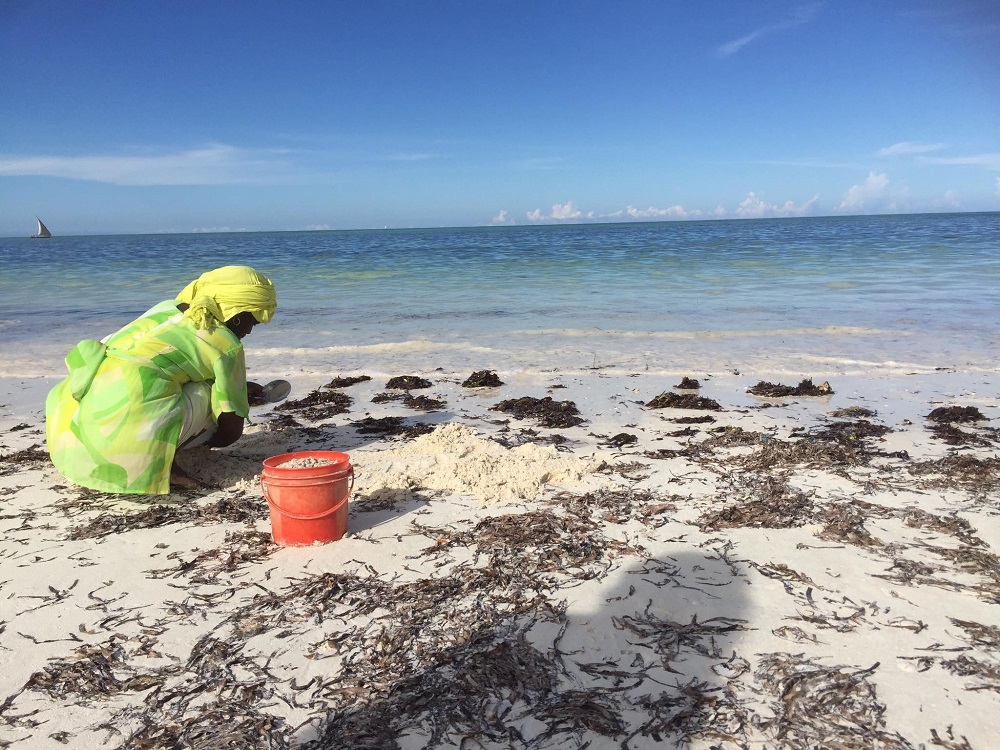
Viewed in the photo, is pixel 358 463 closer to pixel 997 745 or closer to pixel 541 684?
pixel 541 684

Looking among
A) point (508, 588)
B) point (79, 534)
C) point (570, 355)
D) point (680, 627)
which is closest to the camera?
point (680, 627)

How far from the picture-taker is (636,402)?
276 inches

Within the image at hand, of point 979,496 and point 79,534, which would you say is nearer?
point 79,534

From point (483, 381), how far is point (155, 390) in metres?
4.14

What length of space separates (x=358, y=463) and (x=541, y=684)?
277 cm

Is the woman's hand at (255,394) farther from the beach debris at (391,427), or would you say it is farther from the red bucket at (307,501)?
the red bucket at (307,501)

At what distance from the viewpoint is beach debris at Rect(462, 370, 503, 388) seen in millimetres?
7820

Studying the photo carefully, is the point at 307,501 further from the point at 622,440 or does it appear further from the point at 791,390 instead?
the point at 791,390

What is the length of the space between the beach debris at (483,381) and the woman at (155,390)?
3.40 meters

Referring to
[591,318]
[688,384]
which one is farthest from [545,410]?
[591,318]

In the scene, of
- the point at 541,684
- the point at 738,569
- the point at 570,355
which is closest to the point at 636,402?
the point at 570,355

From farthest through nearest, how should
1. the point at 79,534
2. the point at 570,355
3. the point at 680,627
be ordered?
1. the point at 570,355
2. the point at 79,534
3. the point at 680,627

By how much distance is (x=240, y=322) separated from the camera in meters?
4.74

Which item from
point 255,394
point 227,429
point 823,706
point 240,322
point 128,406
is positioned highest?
point 240,322
